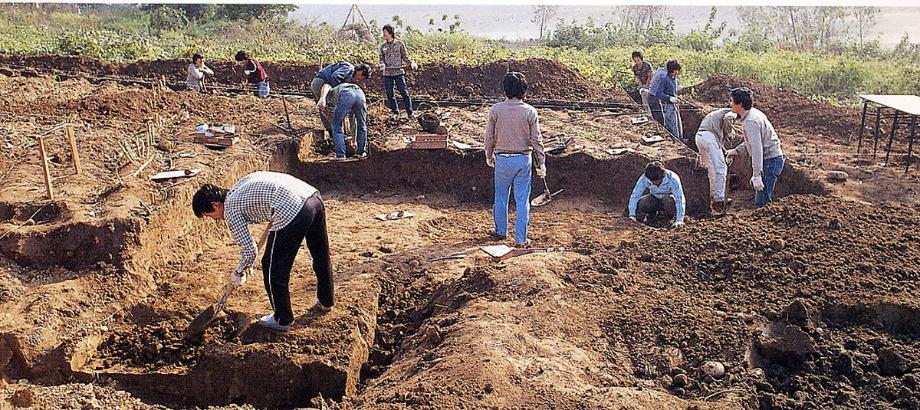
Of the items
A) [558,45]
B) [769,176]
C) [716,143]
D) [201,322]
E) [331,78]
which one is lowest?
[201,322]

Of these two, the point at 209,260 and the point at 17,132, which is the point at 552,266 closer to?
the point at 209,260

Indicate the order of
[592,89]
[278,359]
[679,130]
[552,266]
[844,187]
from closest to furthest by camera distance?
[278,359], [552,266], [844,187], [679,130], [592,89]

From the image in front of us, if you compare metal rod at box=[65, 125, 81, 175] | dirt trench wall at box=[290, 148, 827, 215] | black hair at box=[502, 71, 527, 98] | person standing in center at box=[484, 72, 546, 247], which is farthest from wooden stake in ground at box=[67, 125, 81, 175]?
black hair at box=[502, 71, 527, 98]

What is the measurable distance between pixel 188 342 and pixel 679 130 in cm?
757

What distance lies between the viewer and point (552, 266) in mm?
6230

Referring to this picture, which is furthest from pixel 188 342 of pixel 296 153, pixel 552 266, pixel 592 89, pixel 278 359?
pixel 592 89

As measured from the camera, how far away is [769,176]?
25.5ft

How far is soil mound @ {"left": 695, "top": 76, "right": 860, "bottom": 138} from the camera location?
11.6 meters

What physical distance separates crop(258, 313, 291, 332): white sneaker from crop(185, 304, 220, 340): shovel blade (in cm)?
39

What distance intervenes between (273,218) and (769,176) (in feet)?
17.2

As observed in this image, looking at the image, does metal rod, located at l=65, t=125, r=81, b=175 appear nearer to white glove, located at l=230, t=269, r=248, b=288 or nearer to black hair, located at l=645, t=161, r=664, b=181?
white glove, located at l=230, t=269, r=248, b=288

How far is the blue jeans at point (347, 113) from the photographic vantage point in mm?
9367

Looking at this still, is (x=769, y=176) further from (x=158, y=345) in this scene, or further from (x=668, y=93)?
(x=158, y=345)

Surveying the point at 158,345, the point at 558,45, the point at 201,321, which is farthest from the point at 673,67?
the point at 558,45
